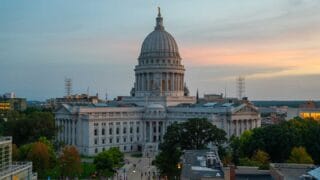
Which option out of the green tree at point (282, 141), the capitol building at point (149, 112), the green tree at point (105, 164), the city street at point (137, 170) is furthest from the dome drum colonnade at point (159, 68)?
the green tree at point (105, 164)

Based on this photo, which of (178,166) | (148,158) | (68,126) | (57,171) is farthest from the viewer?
(68,126)

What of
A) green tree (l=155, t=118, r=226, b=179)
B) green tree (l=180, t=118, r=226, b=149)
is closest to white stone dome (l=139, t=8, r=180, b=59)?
green tree (l=155, t=118, r=226, b=179)

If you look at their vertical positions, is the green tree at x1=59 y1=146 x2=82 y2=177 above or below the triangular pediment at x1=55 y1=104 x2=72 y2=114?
below

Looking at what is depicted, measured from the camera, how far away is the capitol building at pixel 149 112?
13762 centimetres

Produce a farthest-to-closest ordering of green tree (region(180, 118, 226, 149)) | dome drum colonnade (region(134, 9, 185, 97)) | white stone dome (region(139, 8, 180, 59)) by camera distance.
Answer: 1. white stone dome (region(139, 8, 180, 59))
2. dome drum colonnade (region(134, 9, 185, 97))
3. green tree (region(180, 118, 226, 149))

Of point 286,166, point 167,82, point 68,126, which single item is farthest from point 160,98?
point 286,166

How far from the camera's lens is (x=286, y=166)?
Answer: 2244 inches

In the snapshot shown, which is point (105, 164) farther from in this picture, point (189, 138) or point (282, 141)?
point (282, 141)

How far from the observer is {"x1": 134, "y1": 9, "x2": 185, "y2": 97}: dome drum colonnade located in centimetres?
16525

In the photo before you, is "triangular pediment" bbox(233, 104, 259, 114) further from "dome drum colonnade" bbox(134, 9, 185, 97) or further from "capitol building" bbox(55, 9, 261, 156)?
"dome drum colonnade" bbox(134, 9, 185, 97)

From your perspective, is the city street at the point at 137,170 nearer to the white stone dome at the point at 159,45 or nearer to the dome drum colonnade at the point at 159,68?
the dome drum colonnade at the point at 159,68

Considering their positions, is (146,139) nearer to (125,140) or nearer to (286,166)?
(125,140)

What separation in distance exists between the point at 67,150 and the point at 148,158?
41.1m

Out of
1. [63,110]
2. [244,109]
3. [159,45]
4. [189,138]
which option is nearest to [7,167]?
[189,138]
